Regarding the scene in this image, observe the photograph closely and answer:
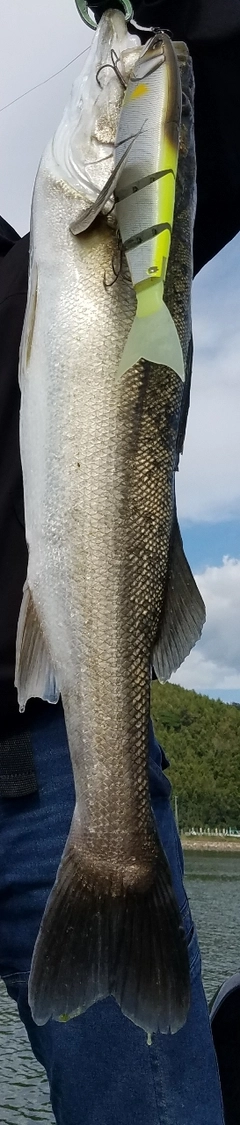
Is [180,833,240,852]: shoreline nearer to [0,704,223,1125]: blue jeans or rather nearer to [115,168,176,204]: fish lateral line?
[0,704,223,1125]: blue jeans

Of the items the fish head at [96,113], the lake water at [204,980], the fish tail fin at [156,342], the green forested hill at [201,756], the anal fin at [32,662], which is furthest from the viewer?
the green forested hill at [201,756]

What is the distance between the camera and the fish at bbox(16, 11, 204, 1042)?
195 cm

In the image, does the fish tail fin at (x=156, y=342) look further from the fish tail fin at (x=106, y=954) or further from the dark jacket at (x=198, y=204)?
the fish tail fin at (x=106, y=954)

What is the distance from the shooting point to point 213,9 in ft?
8.39

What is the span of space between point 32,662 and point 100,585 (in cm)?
22

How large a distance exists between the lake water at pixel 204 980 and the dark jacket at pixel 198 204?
558 inches

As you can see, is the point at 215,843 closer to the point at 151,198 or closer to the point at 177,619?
the point at 177,619

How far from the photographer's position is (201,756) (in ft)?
322

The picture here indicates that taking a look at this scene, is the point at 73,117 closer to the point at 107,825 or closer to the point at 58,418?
the point at 58,418

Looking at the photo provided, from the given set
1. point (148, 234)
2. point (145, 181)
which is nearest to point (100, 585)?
point (148, 234)

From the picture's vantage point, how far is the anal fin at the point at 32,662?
6.82ft

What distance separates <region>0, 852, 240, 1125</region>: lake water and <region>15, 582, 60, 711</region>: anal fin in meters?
14.4

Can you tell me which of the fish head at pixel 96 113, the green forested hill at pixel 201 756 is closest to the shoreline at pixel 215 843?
the green forested hill at pixel 201 756

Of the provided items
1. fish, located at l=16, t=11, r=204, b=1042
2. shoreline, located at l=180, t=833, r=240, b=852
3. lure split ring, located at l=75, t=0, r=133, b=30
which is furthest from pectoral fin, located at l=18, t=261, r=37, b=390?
shoreline, located at l=180, t=833, r=240, b=852
